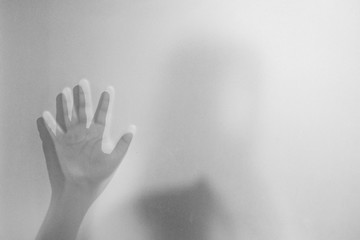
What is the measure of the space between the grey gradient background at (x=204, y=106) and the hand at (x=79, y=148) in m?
0.02

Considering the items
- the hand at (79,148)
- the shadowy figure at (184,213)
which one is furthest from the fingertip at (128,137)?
the shadowy figure at (184,213)

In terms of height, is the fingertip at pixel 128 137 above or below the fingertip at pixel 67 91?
below

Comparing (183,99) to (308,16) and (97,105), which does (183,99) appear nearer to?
(97,105)

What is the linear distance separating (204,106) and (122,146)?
0.18 meters

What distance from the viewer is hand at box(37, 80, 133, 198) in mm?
744

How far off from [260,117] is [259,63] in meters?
0.11

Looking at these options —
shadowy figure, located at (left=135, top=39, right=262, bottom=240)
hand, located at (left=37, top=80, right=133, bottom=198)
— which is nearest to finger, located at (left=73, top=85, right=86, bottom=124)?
hand, located at (left=37, top=80, right=133, bottom=198)

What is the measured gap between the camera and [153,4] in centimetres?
76

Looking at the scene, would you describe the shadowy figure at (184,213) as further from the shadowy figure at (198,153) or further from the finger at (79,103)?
the finger at (79,103)

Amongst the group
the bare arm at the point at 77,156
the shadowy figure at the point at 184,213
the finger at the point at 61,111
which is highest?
the finger at the point at 61,111

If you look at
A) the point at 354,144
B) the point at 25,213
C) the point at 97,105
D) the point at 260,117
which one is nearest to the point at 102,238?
the point at 25,213

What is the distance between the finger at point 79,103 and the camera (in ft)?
2.44

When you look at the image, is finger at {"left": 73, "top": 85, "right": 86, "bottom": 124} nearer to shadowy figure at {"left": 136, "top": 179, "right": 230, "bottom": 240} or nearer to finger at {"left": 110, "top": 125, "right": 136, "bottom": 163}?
finger at {"left": 110, "top": 125, "right": 136, "bottom": 163}

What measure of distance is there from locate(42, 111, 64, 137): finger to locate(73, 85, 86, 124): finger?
44 millimetres
